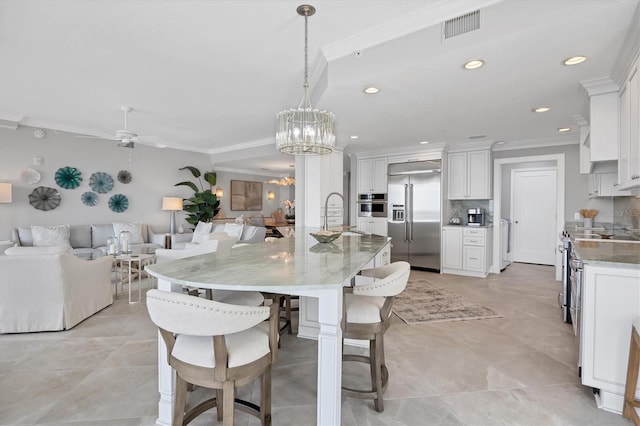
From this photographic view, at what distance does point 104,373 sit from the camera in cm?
225

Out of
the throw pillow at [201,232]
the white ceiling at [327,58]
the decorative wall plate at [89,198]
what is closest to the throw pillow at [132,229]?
the decorative wall plate at [89,198]

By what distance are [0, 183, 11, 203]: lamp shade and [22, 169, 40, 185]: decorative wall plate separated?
0.56m

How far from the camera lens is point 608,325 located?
186 cm

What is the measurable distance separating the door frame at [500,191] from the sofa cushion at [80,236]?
24.5ft

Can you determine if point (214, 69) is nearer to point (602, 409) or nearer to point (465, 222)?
point (602, 409)

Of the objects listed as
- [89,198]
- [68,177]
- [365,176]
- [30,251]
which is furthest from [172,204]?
[365,176]

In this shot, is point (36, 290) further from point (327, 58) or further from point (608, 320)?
point (608, 320)

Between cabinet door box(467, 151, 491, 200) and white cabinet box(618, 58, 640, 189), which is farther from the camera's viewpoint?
cabinet door box(467, 151, 491, 200)

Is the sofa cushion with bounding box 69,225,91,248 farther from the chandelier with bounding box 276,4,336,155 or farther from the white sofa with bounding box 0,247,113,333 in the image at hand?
the chandelier with bounding box 276,4,336,155

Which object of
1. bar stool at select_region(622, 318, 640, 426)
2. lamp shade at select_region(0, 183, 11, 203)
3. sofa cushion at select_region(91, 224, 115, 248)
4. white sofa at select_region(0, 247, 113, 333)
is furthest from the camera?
sofa cushion at select_region(91, 224, 115, 248)

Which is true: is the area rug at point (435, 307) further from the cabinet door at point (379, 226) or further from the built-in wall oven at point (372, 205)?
the built-in wall oven at point (372, 205)

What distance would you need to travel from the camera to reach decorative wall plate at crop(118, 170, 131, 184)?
6.41 metres

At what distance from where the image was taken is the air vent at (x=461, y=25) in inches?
80.2

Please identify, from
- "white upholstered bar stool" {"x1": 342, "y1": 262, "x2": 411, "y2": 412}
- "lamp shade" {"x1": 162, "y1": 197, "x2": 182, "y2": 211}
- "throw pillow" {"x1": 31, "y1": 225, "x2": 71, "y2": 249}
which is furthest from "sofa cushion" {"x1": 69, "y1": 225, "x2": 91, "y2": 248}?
"white upholstered bar stool" {"x1": 342, "y1": 262, "x2": 411, "y2": 412}
